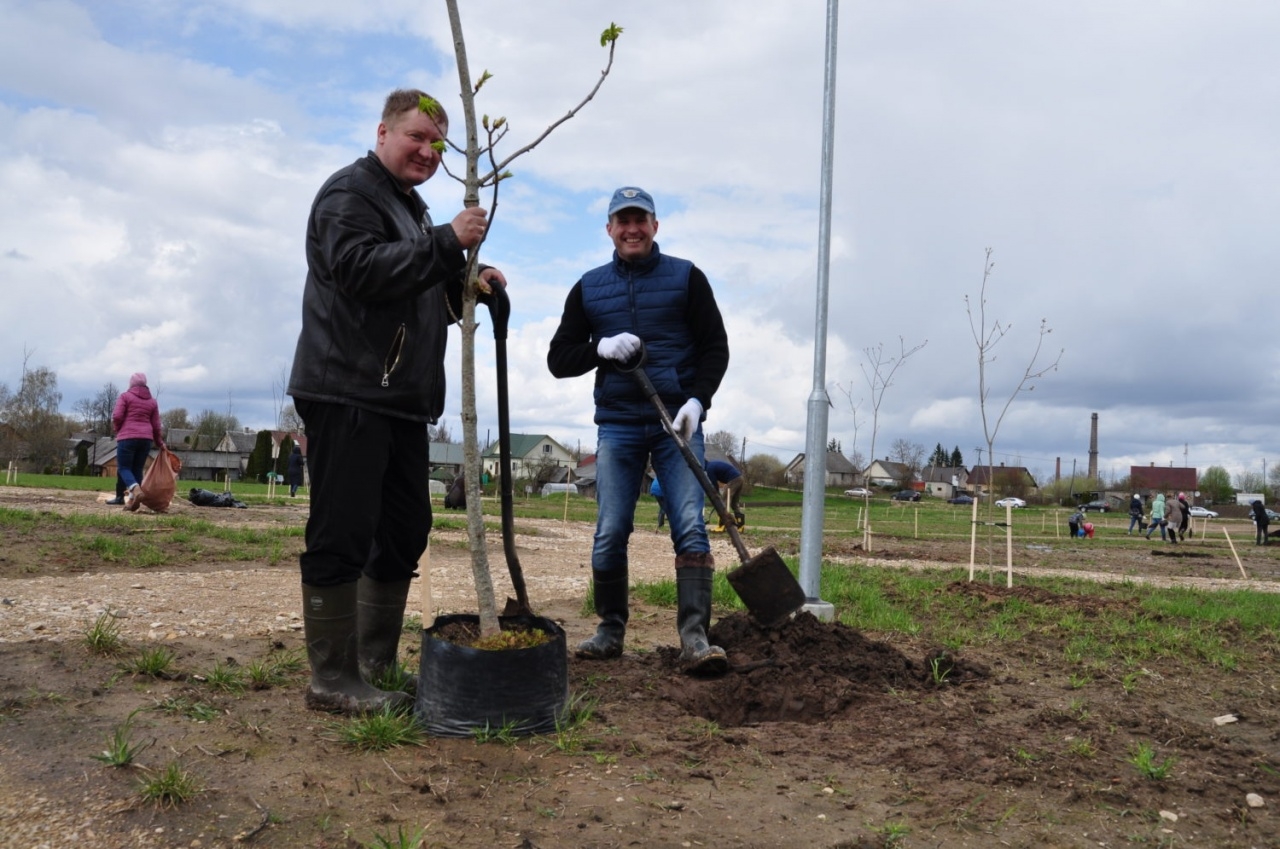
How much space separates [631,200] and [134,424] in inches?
413

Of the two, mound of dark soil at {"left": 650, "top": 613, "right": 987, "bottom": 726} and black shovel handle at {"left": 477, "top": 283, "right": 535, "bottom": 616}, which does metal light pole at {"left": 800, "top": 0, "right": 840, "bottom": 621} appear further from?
black shovel handle at {"left": 477, "top": 283, "right": 535, "bottom": 616}

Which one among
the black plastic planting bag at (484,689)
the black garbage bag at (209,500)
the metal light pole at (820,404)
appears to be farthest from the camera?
the black garbage bag at (209,500)

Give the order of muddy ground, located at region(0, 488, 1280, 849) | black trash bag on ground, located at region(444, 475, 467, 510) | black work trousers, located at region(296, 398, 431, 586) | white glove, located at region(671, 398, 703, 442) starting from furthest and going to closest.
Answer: black trash bag on ground, located at region(444, 475, 467, 510), white glove, located at region(671, 398, 703, 442), black work trousers, located at region(296, 398, 431, 586), muddy ground, located at region(0, 488, 1280, 849)

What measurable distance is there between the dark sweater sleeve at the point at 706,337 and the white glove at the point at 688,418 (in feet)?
0.29

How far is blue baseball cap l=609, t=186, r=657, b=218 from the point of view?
4.11 metres

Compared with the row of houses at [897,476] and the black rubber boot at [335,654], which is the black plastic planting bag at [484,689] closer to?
the black rubber boot at [335,654]

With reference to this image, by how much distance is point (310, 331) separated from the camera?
10.0 feet

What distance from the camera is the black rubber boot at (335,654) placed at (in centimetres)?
301

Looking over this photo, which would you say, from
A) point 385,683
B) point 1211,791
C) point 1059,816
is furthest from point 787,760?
point 385,683

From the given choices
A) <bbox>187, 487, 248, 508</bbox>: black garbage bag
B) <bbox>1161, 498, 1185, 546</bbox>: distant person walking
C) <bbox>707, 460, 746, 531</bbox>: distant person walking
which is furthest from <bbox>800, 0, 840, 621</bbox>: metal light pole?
<bbox>1161, 498, 1185, 546</bbox>: distant person walking

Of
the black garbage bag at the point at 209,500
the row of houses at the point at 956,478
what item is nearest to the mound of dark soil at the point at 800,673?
the black garbage bag at the point at 209,500

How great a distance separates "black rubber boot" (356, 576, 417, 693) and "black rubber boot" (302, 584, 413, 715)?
0.31 meters

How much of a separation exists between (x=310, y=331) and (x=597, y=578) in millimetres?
1872

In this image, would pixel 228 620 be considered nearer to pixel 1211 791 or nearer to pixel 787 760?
pixel 787 760
